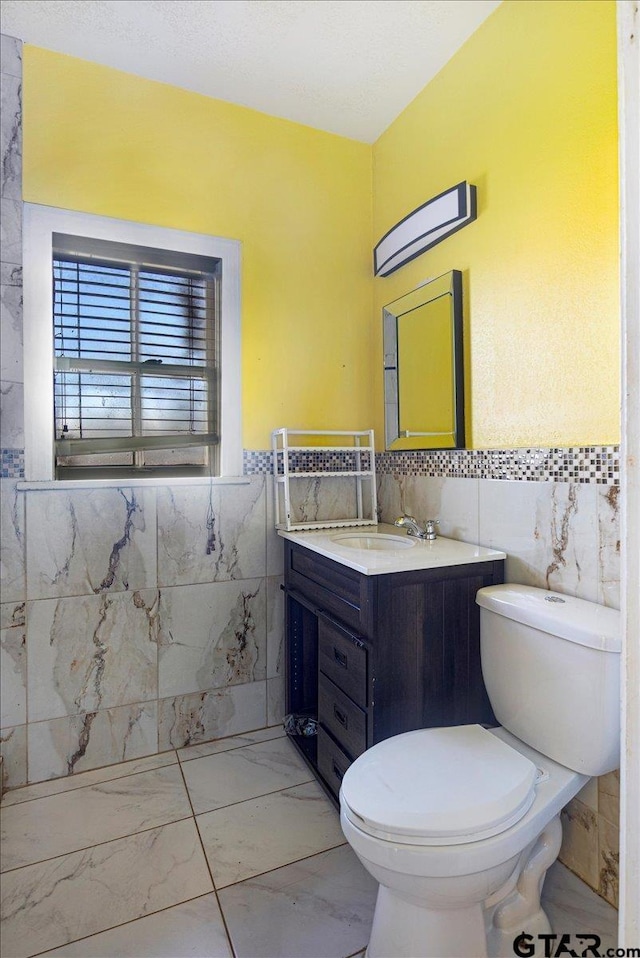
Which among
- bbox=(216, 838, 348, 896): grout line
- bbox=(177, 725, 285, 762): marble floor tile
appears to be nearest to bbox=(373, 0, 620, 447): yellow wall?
bbox=(216, 838, 348, 896): grout line

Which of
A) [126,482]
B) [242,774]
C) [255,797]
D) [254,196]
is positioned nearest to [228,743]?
[242,774]

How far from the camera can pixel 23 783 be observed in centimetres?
174

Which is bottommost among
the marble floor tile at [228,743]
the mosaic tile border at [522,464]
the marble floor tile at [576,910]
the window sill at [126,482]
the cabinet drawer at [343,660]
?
the marble floor tile at [576,910]

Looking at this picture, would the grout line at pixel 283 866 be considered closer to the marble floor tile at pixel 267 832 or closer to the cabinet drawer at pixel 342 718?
the marble floor tile at pixel 267 832

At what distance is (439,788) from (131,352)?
69.6 inches

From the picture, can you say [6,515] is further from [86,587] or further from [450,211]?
[450,211]

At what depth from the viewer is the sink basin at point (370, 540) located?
73.0 inches

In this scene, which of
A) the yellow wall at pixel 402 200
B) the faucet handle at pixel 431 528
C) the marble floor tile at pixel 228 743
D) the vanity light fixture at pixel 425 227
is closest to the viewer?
the yellow wall at pixel 402 200

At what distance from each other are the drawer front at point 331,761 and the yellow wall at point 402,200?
110 centimetres

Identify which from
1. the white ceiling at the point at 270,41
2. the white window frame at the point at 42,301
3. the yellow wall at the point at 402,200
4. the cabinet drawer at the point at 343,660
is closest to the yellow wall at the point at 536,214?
the yellow wall at the point at 402,200

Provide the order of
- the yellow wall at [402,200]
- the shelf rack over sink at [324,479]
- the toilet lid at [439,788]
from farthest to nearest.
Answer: the shelf rack over sink at [324,479] → the yellow wall at [402,200] → the toilet lid at [439,788]

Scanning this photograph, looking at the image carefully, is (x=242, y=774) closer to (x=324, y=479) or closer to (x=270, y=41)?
(x=324, y=479)

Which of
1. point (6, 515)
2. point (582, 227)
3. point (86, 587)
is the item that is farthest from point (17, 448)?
point (582, 227)

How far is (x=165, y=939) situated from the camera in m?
1.18
